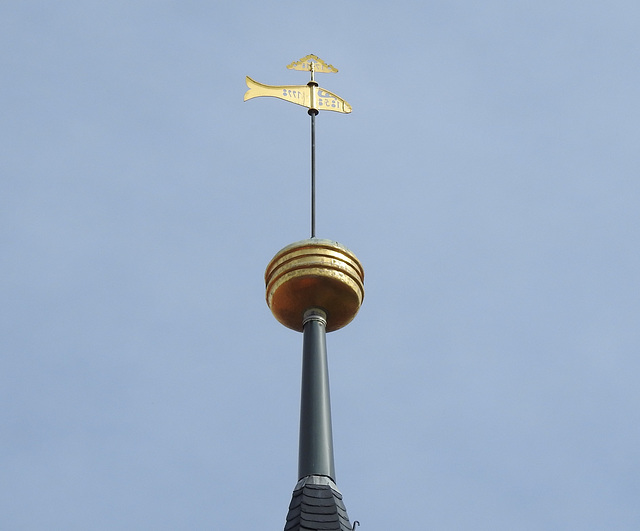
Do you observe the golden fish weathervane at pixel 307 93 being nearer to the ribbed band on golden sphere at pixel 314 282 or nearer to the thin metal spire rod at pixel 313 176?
the thin metal spire rod at pixel 313 176

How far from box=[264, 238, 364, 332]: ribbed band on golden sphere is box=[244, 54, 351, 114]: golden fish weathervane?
148 inches

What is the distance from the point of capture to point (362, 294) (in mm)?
19297

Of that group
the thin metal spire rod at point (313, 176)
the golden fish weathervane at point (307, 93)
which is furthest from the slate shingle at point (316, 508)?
the golden fish weathervane at point (307, 93)

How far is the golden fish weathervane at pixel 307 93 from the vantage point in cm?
2178

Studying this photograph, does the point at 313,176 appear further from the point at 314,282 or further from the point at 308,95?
the point at 314,282

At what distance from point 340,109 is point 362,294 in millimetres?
4487

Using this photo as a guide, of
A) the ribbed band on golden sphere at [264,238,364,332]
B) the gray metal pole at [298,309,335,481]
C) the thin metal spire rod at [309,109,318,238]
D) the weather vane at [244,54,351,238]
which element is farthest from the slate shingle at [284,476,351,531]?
the weather vane at [244,54,351,238]

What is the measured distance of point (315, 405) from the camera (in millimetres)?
17328

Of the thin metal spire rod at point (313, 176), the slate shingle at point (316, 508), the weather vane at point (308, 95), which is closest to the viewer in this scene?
the slate shingle at point (316, 508)

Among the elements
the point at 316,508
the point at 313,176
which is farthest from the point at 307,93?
the point at 316,508

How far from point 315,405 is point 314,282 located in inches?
87.1

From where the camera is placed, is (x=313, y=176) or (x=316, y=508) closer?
(x=316, y=508)

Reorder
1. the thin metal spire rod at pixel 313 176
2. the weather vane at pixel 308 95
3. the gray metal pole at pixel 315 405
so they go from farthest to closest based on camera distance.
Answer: the weather vane at pixel 308 95, the thin metal spire rod at pixel 313 176, the gray metal pole at pixel 315 405

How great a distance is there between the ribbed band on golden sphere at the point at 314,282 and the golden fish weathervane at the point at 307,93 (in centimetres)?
Result: 376
